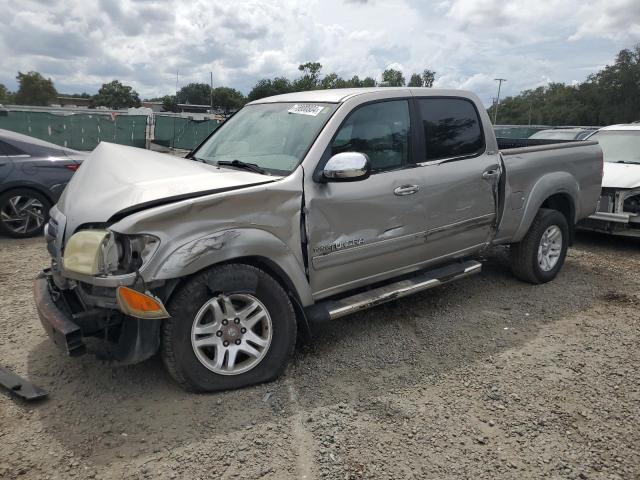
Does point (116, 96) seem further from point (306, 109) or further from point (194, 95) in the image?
point (306, 109)

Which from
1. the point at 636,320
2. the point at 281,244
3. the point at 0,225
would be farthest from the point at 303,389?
the point at 0,225

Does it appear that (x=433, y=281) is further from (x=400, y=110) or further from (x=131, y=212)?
(x=131, y=212)

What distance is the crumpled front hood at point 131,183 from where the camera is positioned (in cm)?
291

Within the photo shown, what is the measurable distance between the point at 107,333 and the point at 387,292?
196 cm

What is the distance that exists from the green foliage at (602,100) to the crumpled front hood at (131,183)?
5943cm

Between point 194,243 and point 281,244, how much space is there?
0.58m

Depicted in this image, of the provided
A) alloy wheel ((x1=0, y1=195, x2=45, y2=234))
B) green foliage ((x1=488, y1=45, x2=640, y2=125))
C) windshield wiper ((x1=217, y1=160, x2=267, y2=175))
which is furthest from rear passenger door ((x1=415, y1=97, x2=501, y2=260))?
green foliage ((x1=488, y1=45, x2=640, y2=125))

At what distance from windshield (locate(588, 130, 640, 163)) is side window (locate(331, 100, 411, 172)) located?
500 cm

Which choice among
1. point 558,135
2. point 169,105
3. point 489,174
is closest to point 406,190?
point 489,174

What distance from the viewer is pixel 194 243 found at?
2.89 metres

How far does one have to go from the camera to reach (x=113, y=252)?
110 inches

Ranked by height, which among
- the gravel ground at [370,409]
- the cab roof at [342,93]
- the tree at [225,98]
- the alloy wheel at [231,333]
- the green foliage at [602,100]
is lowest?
the gravel ground at [370,409]

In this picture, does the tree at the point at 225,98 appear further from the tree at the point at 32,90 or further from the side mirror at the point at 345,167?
the side mirror at the point at 345,167

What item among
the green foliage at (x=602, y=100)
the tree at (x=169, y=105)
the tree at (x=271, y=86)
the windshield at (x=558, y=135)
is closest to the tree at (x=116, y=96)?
the tree at (x=169, y=105)
